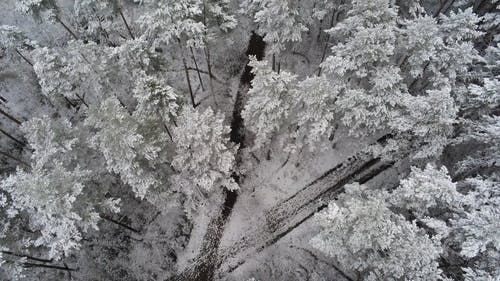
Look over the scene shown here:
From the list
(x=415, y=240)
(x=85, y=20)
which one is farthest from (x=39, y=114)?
(x=415, y=240)

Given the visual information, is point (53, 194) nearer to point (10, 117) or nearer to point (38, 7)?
point (10, 117)

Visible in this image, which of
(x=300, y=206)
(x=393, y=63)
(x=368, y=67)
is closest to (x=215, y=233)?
(x=300, y=206)

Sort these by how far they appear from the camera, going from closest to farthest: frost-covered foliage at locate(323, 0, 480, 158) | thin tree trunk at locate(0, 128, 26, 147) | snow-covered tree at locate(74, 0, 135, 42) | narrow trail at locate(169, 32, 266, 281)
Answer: frost-covered foliage at locate(323, 0, 480, 158) → snow-covered tree at locate(74, 0, 135, 42) → narrow trail at locate(169, 32, 266, 281) → thin tree trunk at locate(0, 128, 26, 147)

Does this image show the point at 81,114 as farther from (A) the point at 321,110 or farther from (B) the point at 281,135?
(A) the point at 321,110

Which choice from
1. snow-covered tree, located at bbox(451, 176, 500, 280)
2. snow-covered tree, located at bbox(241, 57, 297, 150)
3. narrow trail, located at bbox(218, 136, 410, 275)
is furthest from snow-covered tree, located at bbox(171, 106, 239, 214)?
snow-covered tree, located at bbox(451, 176, 500, 280)

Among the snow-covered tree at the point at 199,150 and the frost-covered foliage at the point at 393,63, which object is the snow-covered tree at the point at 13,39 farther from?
the frost-covered foliage at the point at 393,63

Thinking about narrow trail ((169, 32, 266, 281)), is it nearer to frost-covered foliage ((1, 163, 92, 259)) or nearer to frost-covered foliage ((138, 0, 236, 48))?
frost-covered foliage ((138, 0, 236, 48))
